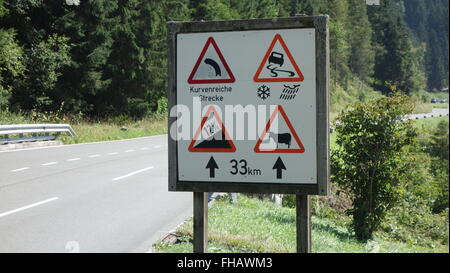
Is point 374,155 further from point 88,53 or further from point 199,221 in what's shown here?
point 88,53

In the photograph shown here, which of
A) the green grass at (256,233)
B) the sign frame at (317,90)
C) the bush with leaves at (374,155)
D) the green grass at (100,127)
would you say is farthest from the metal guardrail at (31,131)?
the sign frame at (317,90)

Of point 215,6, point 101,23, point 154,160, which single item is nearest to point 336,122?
point 154,160

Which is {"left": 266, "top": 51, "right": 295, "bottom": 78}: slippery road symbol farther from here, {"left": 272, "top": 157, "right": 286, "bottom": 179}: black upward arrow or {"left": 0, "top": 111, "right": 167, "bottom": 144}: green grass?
{"left": 0, "top": 111, "right": 167, "bottom": 144}: green grass

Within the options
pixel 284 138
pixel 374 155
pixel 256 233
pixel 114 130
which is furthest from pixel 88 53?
pixel 284 138

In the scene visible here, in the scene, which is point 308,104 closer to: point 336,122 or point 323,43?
point 323,43

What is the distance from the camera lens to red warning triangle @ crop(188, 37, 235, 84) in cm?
379

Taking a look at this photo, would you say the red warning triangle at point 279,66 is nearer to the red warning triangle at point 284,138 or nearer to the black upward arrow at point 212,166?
the red warning triangle at point 284,138

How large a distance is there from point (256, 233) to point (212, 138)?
156 inches

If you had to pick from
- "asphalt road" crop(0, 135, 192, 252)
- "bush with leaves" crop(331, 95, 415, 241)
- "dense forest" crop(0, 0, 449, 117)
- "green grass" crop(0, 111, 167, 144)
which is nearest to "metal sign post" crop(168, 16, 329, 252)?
"asphalt road" crop(0, 135, 192, 252)

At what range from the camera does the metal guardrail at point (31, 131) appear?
1894 cm

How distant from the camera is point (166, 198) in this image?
418 inches
